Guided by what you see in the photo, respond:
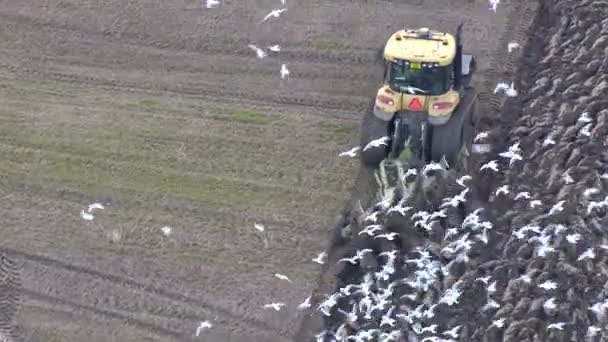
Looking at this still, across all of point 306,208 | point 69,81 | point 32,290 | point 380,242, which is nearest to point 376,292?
point 380,242

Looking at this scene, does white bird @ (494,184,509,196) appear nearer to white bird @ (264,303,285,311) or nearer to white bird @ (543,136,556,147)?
white bird @ (543,136,556,147)

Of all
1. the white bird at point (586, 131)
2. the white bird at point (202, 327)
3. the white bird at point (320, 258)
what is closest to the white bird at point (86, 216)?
the white bird at point (202, 327)

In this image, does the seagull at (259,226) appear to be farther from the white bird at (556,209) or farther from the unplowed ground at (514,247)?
the white bird at (556,209)

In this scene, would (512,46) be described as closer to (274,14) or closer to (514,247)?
(274,14)

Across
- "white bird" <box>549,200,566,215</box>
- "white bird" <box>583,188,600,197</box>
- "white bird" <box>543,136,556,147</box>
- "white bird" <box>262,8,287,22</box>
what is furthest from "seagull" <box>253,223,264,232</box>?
"white bird" <box>262,8,287,22</box>

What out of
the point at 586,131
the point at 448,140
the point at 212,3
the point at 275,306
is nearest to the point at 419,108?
the point at 448,140

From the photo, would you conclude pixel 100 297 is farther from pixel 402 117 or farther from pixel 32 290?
pixel 402 117
